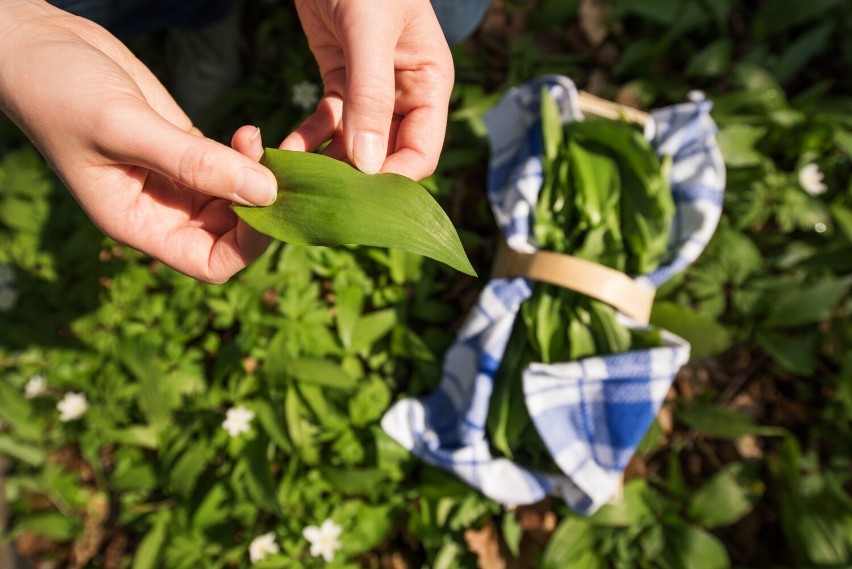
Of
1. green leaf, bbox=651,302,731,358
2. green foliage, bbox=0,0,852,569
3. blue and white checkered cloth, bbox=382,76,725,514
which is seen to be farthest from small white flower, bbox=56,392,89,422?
green leaf, bbox=651,302,731,358

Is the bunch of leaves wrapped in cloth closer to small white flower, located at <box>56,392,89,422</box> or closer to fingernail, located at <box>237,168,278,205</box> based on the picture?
fingernail, located at <box>237,168,278,205</box>

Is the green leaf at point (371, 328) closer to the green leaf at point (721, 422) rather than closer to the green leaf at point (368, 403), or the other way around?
the green leaf at point (368, 403)

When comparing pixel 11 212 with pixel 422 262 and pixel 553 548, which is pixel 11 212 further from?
pixel 553 548

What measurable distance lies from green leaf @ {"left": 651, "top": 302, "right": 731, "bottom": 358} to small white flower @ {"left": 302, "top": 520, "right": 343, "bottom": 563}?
1.00 meters

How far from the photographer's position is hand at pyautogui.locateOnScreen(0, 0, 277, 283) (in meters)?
0.83

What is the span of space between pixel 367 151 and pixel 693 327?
108 cm

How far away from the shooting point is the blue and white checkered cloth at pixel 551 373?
1371 mm

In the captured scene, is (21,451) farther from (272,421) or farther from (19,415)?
(272,421)

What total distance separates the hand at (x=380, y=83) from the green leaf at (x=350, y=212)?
0.20 feet

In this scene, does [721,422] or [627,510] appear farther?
[721,422]

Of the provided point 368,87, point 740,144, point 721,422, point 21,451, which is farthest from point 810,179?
point 21,451

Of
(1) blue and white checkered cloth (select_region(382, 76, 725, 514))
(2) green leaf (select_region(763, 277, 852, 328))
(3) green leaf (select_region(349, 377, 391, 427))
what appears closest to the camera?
(1) blue and white checkered cloth (select_region(382, 76, 725, 514))

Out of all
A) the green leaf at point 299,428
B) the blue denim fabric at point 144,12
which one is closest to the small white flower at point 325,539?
the green leaf at point 299,428

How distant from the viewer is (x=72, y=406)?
1693 millimetres
